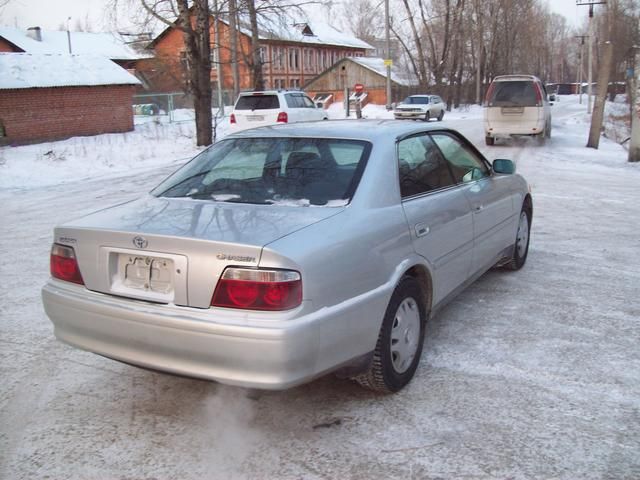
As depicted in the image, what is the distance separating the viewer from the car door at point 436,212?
3787mm

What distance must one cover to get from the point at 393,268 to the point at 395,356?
0.53 meters

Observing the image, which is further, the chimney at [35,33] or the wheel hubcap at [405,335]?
the chimney at [35,33]

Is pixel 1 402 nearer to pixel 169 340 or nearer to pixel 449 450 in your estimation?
pixel 169 340

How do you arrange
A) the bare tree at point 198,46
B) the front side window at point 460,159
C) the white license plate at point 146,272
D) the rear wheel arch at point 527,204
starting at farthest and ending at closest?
the bare tree at point 198,46
the rear wheel arch at point 527,204
the front side window at point 460,159
the white license plate at point 146,272

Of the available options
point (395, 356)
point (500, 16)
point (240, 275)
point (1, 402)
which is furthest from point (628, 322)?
point (500, 16)

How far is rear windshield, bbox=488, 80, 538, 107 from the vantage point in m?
17.2

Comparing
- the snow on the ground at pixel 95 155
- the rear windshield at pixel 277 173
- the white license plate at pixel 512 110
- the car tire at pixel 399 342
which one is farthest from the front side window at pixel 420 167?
the white license plate at pixel 512 110

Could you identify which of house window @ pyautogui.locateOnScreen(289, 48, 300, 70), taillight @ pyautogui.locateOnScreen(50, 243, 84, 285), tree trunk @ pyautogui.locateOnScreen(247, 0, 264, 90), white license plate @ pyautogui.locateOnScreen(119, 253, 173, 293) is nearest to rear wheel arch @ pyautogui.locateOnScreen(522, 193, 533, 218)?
white license plate @ pyautogui.locateOnScreen(119, 253, 173, 293)

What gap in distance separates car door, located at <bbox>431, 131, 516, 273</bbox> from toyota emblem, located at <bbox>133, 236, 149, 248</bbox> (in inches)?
91.1

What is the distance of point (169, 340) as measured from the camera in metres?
2.92

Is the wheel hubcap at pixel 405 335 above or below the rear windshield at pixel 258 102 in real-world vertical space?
below

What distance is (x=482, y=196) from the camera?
4738 millimetres

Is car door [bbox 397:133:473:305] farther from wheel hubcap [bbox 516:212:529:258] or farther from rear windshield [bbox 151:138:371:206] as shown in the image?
wheel hubcap [bbox 516:212:529:258]

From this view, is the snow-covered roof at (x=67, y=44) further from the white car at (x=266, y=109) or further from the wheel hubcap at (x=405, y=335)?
the wheel hubcap at (x=405, y=335)
